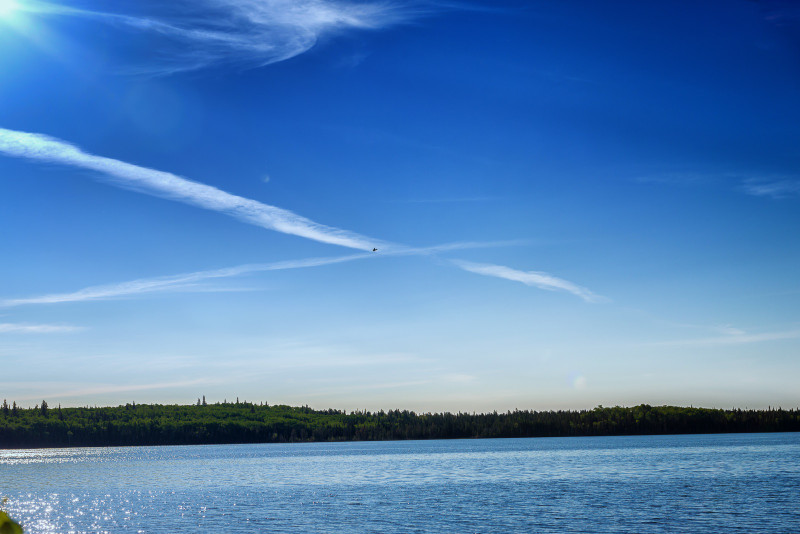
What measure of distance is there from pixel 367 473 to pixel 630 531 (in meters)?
92.3

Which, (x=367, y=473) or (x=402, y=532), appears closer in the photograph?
(x=402, y=532)

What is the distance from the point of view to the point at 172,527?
76.2 m

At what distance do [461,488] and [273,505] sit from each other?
30544 millimetres

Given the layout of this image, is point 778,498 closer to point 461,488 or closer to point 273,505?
point 461,488

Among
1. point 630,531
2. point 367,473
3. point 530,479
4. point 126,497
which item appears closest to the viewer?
point 630,531

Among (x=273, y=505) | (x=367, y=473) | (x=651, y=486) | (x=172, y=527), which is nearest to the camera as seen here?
(x=172, y=527)

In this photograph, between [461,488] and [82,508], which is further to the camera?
[461,488]

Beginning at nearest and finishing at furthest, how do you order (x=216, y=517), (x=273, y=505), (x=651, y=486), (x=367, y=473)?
(x=216, y=517), (x=273, y=505), (x=651, y=486), (x=367, y=473)

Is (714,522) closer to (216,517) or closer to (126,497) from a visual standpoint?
(216,517)

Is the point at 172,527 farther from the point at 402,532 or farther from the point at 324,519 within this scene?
the point at 402,532

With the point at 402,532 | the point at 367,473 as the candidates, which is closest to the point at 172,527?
the point at 402,532

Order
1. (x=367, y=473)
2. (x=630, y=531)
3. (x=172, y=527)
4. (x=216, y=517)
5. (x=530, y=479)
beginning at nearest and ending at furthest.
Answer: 1. (x=630, y=531)
2. (x=172, y=527)
3. (x=216, y=517)
4. (x=530, y=479)
5. (x=367, y=473)

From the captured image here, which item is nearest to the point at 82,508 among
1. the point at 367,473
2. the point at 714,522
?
the point at 367,473

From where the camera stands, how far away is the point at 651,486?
103688 mm
